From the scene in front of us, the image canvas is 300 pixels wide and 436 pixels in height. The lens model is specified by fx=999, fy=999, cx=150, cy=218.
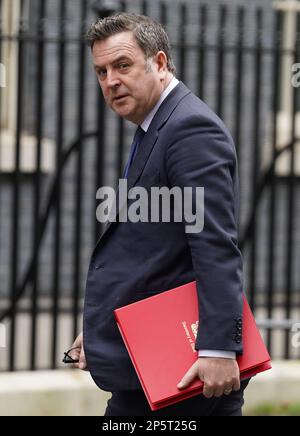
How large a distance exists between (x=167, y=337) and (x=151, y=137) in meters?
0.62

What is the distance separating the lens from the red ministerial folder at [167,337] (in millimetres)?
2904

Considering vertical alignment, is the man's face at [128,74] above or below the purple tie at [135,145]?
above

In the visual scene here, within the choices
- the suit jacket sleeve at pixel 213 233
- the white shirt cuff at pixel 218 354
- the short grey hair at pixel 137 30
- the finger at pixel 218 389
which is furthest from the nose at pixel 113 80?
the finger at pixel 218 389

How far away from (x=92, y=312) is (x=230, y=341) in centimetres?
51

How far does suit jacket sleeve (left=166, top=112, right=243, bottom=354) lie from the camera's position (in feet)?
9.32

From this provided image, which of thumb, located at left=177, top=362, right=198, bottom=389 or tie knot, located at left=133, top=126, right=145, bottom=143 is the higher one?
tie knot, located at left=133, top=126, right=145, bottom=143

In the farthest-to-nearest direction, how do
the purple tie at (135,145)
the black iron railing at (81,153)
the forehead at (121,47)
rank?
the black iron railing at (81,153)
the purple tie at (135,145)
the forehead at (121,47)

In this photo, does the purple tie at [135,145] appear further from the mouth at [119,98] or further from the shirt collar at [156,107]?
the mouth at [119,98]

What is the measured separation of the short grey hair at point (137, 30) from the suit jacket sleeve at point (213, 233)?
0.93 feet

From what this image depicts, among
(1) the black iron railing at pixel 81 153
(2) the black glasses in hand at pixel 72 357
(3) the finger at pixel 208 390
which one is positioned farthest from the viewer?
(1) the black iron railing at pixel 81 153

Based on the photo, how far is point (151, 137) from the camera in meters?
3.08

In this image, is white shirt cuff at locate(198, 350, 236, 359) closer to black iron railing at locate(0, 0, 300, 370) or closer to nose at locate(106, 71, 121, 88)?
nose at locate(106, 71, 121, 88)

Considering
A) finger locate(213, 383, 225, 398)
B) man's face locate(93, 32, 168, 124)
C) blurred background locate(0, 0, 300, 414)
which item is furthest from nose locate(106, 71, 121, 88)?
blurred background locate(0, 0, 300, 414)
